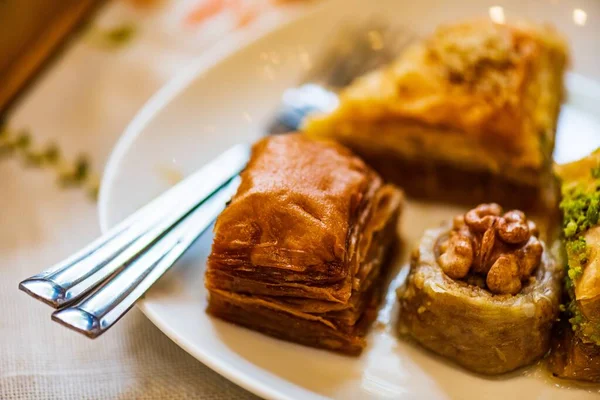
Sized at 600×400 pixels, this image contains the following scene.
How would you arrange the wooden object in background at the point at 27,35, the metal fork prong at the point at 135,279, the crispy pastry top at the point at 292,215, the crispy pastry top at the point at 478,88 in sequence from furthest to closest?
the wooden object in background at the point at 27,35, the crispy pastry top at the point at 478,88, the crispy pastry top at the point at 292,215, the metal fork prong at the point at 135,279

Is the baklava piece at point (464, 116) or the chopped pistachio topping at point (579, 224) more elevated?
the baklava piece at point (464, 116)

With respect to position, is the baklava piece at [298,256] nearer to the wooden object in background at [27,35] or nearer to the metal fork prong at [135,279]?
the metal fork prong at [135,279]

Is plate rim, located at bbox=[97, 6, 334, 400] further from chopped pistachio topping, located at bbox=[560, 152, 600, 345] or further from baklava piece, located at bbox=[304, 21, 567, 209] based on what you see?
chopped pistachio topping, located at bbox=[560, 152, 600, 345]

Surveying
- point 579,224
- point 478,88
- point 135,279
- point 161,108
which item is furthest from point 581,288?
point 161,108

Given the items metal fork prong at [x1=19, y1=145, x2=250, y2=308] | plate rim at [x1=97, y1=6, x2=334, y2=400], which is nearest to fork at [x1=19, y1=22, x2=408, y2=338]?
metal fork prong at [x1=19, y1=145, x2=250, y2=308]

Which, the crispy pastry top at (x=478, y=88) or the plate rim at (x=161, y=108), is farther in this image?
the crispy pastry top at (x=478, y=88)

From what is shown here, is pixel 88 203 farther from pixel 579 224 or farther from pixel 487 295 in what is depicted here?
pixel 579 224

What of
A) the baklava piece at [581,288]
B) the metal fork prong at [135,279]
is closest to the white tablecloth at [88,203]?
the metal fork prong at [135,279]
